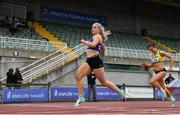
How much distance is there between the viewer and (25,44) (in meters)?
28.5

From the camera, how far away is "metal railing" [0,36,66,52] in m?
27.7

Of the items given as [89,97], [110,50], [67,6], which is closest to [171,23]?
[67,6]

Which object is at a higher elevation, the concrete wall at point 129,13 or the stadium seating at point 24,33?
the concrete wall at point 129,13

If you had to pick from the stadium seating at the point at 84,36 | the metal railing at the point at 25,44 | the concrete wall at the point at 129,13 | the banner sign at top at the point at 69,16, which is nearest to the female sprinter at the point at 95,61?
the metal railing at the point at 25,44

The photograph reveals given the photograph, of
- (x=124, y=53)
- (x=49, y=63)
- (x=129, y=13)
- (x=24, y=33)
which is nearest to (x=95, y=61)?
(x=49, y=63)

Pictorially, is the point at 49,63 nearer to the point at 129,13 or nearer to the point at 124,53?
the point at 124,53

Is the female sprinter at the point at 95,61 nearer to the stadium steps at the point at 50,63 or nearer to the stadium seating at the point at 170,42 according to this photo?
the stadium steps at the point at 50,63

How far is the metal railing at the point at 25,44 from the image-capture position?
90.7 ft

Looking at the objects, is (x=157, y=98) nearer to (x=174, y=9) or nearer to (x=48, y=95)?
(x=48, y=95)

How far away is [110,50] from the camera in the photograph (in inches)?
1320

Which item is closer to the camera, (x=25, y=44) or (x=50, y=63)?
(x=50, y=63)

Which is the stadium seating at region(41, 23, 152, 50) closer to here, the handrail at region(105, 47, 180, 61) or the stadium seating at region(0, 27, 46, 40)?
the stadium seating at region(0, 27, 46, 40)

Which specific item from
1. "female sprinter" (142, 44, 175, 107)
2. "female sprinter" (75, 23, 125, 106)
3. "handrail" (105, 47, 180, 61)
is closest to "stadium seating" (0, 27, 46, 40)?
"handrail" (105, 47, 180, 61)

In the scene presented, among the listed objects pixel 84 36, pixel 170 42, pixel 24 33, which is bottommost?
pixel 24 33
